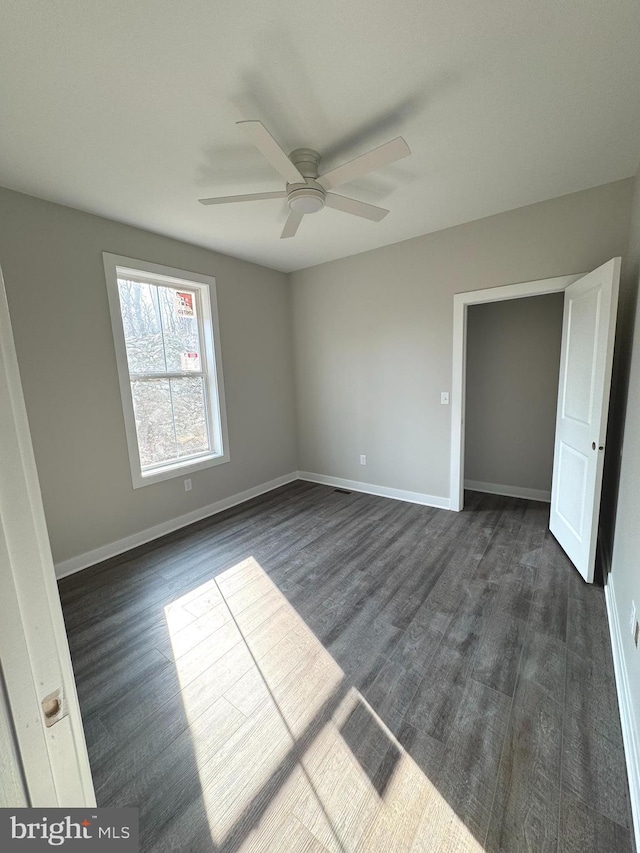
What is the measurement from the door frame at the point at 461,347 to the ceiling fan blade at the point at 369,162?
1.77m

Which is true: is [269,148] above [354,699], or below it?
above

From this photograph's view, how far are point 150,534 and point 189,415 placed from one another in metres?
1.18

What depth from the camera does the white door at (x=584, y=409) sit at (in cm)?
214

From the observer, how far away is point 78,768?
575 mm

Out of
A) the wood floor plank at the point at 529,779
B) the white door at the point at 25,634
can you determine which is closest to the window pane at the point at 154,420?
the white door at the point at 25,634

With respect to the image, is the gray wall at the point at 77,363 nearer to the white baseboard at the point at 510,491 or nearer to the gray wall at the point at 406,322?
the gray wall at the point at 406,322

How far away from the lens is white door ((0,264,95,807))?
1.57ft

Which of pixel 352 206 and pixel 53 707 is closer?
pixel 53 707

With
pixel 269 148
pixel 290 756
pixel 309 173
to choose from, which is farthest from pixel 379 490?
pixel 269 148

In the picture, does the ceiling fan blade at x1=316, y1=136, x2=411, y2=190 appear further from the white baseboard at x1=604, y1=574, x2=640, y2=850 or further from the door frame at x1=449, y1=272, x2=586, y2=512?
the white baseboard at x1=604, y1=574, x2=640, y2=850

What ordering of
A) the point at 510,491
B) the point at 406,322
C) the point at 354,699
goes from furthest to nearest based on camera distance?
1. the point at 510,491
2. the point at 406,322
3. the point at 354,699

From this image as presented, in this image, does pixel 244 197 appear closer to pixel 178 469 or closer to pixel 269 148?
pixel 269 148

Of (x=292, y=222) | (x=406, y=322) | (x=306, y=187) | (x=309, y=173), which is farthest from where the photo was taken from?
(x=406, y=322)

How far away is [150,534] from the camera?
10.4 feet
